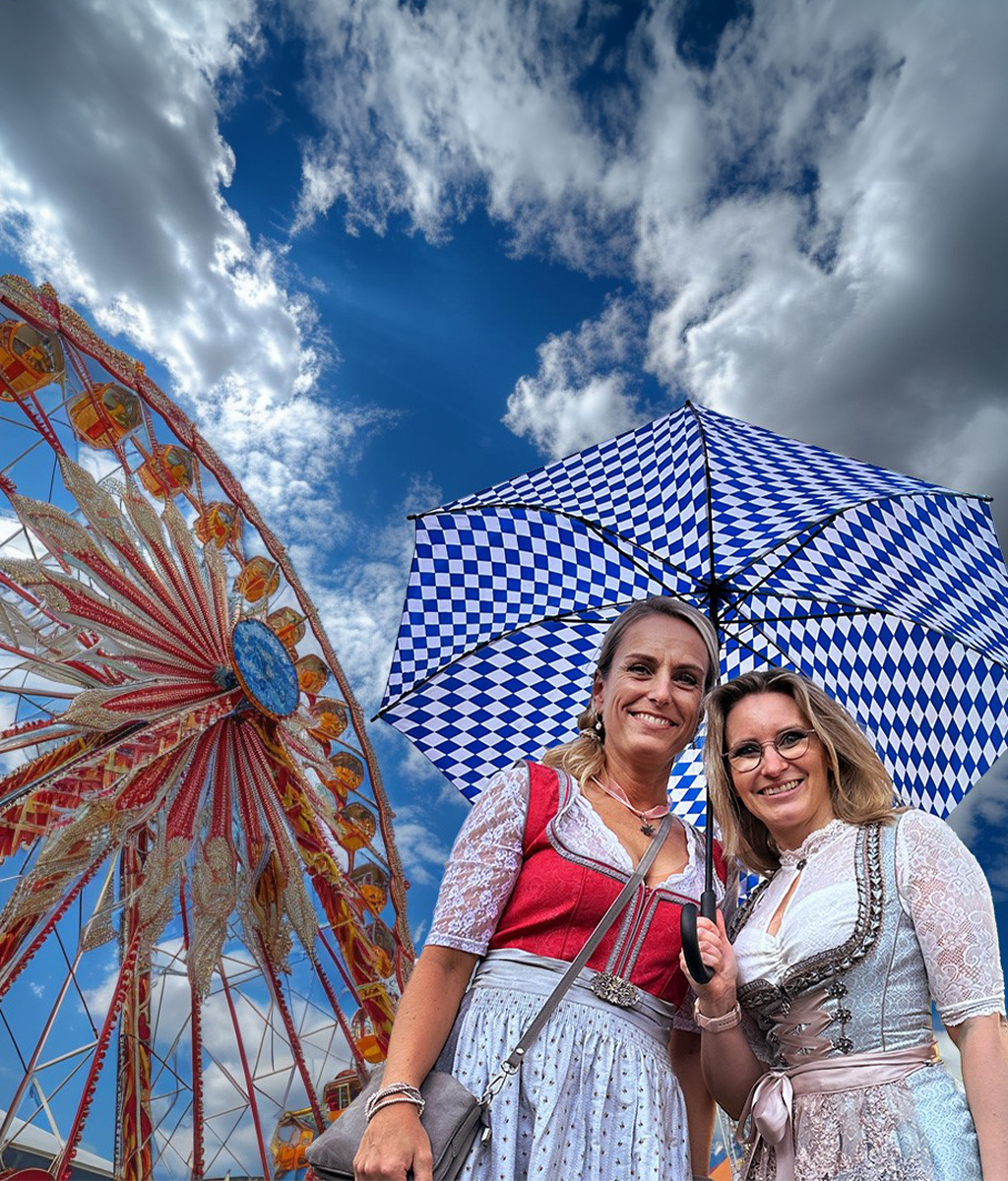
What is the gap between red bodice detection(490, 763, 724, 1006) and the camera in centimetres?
198

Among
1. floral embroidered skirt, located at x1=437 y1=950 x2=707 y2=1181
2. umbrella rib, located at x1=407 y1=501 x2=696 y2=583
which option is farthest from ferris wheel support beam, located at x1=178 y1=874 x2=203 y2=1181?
floral embroidered skirt, located at x1=437 y1=950 x2=707 y2=1181

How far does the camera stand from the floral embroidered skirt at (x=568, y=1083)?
5.84 ft

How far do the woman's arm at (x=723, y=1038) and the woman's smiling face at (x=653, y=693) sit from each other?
48 cm

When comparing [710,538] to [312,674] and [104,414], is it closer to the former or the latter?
[104,414]

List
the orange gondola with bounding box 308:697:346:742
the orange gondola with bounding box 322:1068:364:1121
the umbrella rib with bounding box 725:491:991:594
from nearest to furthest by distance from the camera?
the umbrella rib with bounding box 725:491:991:594 < the orange gondola with bounding box 322:1068:364:1121 < the orange gondola with bounding box 308:697:346:742

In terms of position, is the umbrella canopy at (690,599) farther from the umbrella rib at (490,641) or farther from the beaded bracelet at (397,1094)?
the beaded bracelet at (397,1094)

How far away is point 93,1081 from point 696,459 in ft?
23.2

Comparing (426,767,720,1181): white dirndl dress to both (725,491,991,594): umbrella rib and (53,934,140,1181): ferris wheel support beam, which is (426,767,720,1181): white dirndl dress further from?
(53,934,140,1181): ferris wheel support beam

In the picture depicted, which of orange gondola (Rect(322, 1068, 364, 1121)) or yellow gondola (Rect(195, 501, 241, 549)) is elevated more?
yellow gondola (Rect(195, 501, 241, 549))

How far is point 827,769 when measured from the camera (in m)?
2.33

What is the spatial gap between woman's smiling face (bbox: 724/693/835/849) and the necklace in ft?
0.73

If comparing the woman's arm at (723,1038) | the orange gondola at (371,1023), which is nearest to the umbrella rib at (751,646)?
the woman's arm at (723,1038)

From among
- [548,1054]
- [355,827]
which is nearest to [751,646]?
[548,1054]

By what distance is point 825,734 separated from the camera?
232cm
